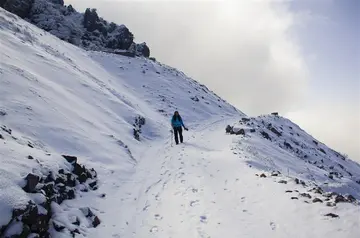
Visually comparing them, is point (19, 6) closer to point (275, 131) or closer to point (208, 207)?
point (275, 131)

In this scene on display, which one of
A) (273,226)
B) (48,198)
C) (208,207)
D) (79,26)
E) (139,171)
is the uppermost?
(79,26)

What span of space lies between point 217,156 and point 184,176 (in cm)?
414

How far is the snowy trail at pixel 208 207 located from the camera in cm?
909

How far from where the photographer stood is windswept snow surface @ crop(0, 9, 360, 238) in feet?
30.2

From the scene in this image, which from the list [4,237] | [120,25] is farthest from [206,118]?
[120,25]

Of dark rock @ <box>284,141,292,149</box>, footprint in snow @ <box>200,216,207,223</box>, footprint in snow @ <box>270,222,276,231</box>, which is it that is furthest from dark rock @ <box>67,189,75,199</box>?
dark rock @ <box>284,141,292,149</box>

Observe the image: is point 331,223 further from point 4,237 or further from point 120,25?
point 120,25

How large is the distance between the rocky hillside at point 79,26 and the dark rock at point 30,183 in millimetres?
56651

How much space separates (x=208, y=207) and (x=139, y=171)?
5528 mm

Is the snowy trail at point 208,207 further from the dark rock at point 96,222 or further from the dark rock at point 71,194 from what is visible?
the dark rock at point 71,194

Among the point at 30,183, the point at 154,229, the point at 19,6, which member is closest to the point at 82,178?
the point at 30,183

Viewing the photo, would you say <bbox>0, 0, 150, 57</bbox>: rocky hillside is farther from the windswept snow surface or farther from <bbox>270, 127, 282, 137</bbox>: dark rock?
A: the windswept snow surface

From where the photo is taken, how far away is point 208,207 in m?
11.0

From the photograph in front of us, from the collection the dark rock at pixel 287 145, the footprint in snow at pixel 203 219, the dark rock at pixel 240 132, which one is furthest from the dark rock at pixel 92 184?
the dark rock at pixel 287 145
